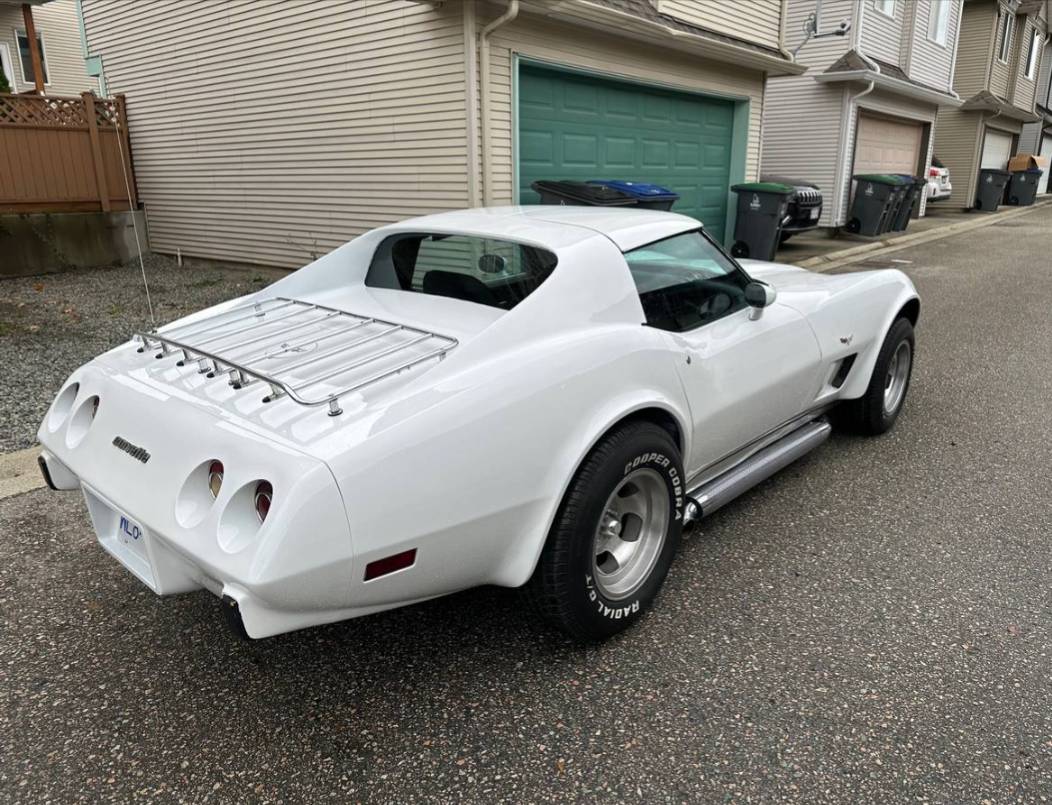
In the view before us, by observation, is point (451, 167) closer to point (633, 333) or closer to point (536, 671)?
point (633, 333)

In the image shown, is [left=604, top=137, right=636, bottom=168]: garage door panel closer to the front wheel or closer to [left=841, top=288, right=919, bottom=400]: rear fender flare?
[left=841, top=288, right=919, bottom=400]: rear fender flare

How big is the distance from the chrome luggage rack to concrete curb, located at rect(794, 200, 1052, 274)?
953cm

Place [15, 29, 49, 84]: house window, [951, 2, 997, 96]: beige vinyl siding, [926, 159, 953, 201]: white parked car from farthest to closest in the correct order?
[951, 2, 997, 96]: beige vinyl siding → [926, 159, 953, 201]: white parked car → [15, 29, 49, 84]: house window

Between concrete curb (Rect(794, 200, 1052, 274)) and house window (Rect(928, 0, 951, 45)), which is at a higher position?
house window (Rect(928, 0, 951, 45))

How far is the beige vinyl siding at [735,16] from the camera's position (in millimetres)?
9891

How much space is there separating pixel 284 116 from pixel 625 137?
4.28m

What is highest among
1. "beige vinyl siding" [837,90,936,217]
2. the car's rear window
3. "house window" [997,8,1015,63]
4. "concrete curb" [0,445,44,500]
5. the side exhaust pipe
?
"house window" [997,8,1015,63]

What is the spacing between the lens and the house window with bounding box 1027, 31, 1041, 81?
1068 inches

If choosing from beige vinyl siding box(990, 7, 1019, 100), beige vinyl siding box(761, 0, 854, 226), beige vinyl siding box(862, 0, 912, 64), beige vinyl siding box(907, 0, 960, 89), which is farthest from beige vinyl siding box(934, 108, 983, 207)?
beige vinyl siding box(761, 0, 854, 226)

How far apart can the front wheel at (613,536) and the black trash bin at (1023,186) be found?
2745 cm

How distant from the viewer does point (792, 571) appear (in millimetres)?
3262

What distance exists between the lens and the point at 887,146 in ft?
58.2

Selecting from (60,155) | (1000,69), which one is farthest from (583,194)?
(1000,69)

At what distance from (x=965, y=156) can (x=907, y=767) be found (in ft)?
83.5
